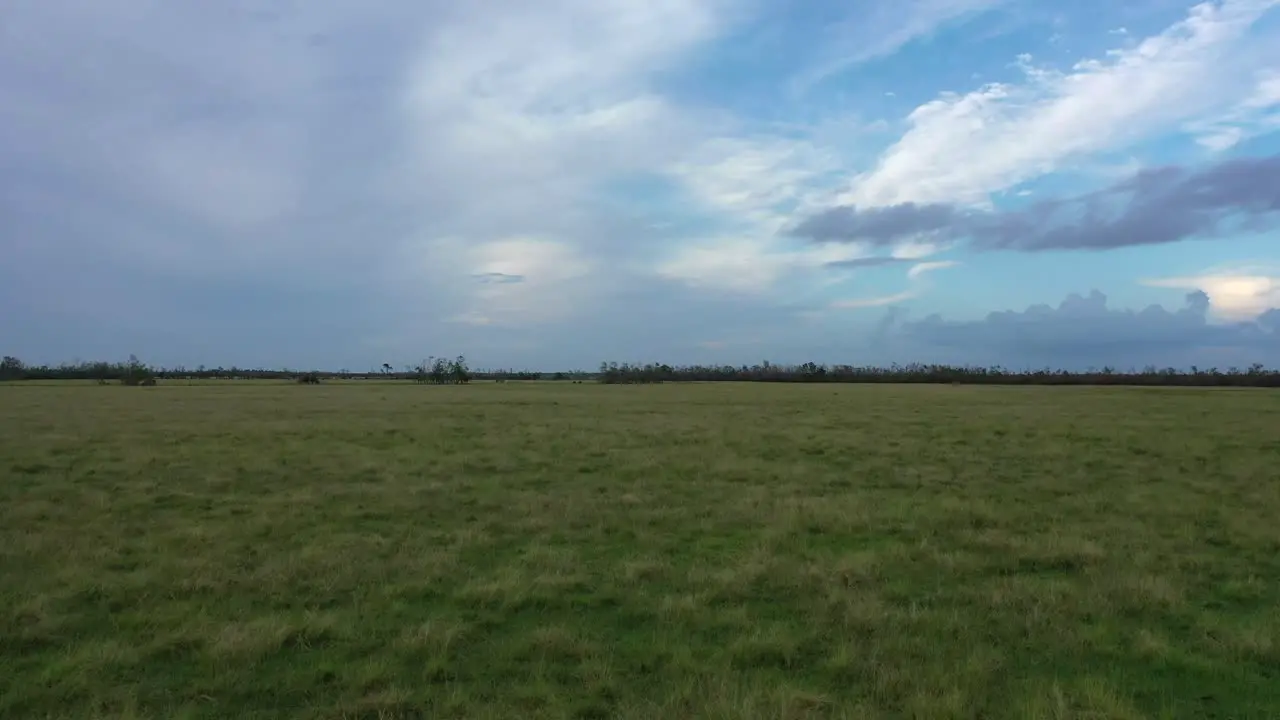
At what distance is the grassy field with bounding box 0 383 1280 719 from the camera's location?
6.57 meters

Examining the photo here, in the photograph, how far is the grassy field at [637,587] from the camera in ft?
21.5

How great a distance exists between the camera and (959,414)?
133 ft

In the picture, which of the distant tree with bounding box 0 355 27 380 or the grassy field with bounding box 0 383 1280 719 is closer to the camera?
the grassy field with bounding box 0 383 1280 719

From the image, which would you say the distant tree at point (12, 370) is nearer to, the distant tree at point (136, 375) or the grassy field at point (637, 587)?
the distant tree at point (136, 375)

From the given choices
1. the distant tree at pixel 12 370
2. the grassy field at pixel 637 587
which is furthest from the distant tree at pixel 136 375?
the grassy field at pixel 637 587

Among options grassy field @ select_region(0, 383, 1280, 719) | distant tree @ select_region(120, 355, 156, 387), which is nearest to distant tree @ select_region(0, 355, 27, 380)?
distant tree @ select_region(120, 355, 156, 387)

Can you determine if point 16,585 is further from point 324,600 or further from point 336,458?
point 336,458

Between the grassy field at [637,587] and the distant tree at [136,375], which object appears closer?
the grassy field at [637,587]

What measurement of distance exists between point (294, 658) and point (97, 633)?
2316mm

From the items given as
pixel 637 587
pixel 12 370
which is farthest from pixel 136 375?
pixel 637 587

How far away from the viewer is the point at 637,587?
9.83 metres

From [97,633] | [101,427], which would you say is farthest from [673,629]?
[101,427]

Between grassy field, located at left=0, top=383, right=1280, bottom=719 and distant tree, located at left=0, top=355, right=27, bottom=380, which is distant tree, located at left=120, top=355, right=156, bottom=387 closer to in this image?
distant tree, located at left=0, top=355, right=27, bottom=380

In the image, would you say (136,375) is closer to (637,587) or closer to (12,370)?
(12,370)
